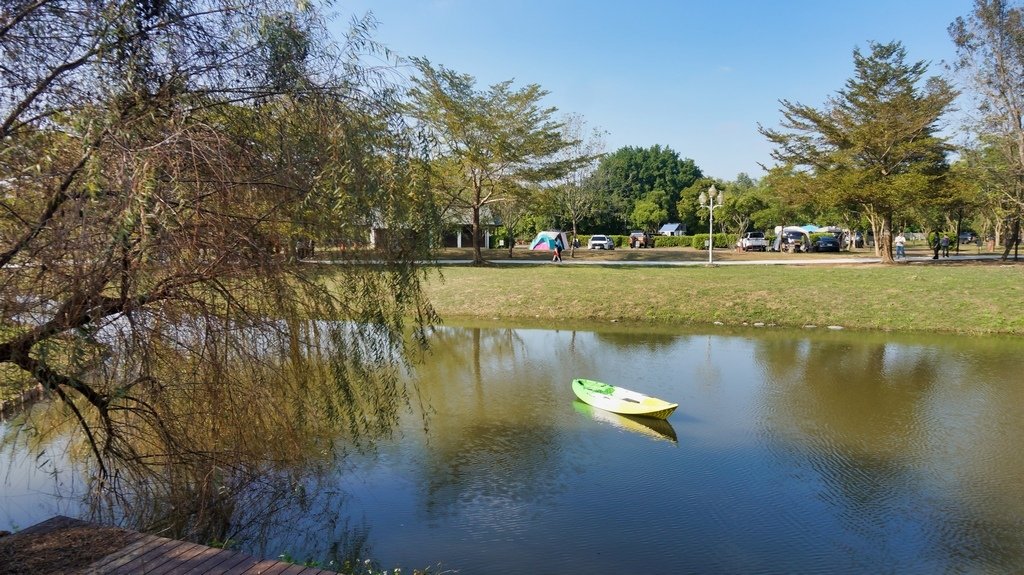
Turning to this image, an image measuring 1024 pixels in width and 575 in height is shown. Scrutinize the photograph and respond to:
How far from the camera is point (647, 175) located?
66000 millimetres

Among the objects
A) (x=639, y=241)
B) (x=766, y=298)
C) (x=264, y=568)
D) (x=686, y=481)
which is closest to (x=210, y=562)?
(x=264, y=568)

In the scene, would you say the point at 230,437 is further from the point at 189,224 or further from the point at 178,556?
the point at 189,224

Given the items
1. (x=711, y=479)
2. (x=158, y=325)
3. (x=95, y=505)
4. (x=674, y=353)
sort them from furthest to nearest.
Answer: (x=674, y=353), (x=711, y=479), (x=95, y=505), (x=158, y=325)

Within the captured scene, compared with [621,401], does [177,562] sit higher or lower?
higher

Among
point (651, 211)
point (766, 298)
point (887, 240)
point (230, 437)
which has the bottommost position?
point (766, 298)

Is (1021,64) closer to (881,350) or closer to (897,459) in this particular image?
(881,350)

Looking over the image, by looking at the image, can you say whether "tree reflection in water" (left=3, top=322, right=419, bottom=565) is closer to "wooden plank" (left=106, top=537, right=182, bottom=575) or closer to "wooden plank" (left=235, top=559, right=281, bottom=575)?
"wooden plank" (left=106, top=537, right=182, bottom=575)

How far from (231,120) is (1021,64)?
95.9 ft

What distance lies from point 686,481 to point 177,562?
16.4ft

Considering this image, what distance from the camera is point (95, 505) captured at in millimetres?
5266

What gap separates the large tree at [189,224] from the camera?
4.14 meters

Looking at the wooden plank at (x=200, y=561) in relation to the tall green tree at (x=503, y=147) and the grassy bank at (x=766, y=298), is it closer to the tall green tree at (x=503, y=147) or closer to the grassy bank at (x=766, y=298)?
the grassy bank at (x=766, y=298)

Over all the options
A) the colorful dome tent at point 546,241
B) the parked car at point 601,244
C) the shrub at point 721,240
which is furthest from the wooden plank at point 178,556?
the shrub at point 721,240

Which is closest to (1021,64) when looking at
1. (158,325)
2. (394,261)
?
(394,261)
